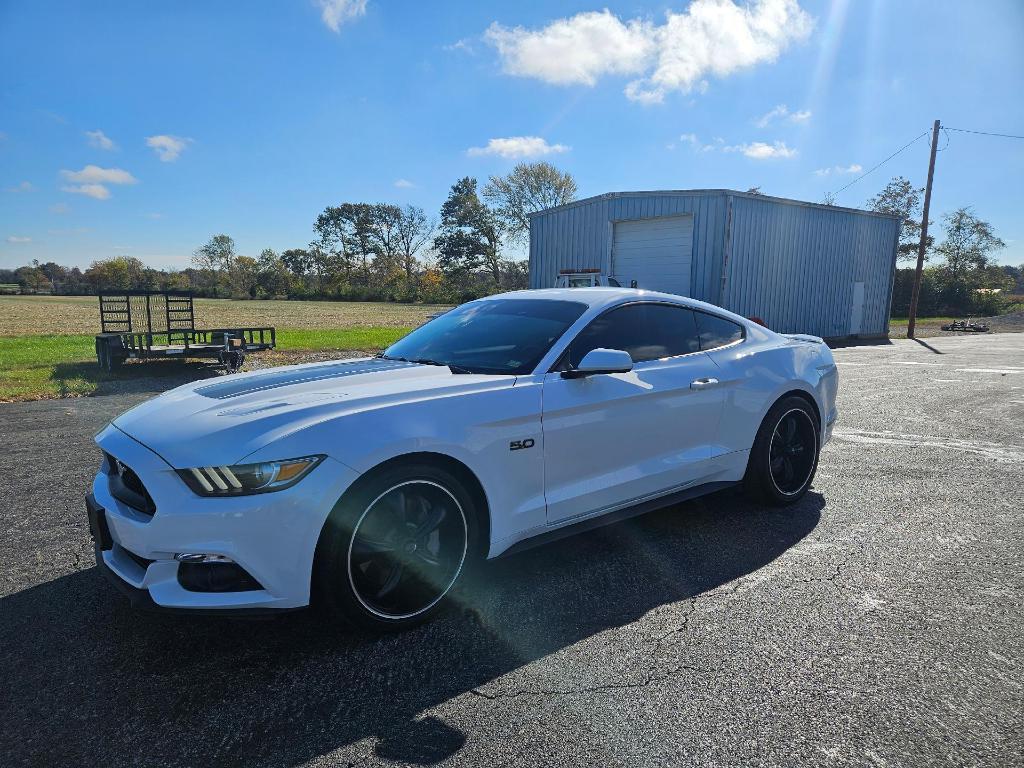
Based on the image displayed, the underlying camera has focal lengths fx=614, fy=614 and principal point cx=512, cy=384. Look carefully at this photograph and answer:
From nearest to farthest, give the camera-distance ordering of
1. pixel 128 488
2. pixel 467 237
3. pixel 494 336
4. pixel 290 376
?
pixel 128 488 → pixel 290 376 → pixel 494 336 → pixel 467 237

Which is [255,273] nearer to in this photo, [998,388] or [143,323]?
Answer: [143,323]

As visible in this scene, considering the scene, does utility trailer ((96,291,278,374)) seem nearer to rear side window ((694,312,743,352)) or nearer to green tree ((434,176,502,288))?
rear side window ((694,312,743,352))

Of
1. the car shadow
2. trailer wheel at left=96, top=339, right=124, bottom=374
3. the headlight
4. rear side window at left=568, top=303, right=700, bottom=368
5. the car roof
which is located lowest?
the car shadow

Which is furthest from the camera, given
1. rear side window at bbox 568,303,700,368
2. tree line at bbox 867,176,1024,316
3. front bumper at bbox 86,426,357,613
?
tree line at bbox 867,176,1024,316

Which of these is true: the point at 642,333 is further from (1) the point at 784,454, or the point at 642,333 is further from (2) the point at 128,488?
(2) the point at 128,488

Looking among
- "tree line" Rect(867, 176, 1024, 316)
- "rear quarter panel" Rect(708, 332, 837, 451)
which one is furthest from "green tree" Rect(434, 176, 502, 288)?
"rear quarter panel" Rect(708, 332, 837, 451)

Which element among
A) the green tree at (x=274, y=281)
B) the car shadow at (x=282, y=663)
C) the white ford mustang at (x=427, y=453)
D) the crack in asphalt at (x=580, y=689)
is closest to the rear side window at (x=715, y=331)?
the white ford mustang at (x=427, y=453)

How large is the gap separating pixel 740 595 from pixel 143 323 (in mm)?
12308

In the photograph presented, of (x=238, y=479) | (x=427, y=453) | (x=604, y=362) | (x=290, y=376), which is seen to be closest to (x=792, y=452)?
(x=604, y=362)

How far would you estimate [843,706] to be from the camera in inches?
86.0

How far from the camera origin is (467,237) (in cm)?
6650

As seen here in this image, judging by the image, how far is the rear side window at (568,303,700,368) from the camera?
11.1ft

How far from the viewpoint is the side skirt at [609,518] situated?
298 centimetres

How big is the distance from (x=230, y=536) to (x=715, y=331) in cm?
316
